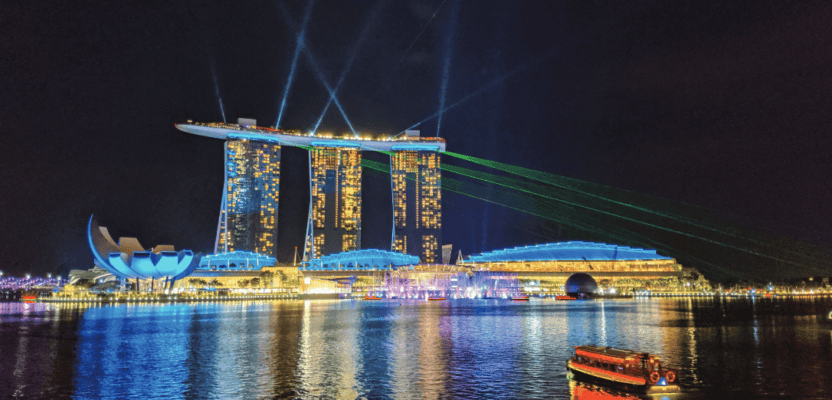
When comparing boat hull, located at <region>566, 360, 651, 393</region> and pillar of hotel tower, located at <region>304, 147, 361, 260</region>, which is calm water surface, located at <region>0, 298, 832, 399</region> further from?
pillar of hotel tower, located at <region>304, 147, 361, 260</region>

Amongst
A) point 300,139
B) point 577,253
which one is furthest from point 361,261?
point 577,253

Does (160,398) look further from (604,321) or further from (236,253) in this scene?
(236,253)

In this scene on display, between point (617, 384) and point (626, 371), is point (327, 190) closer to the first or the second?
point (617, 384)

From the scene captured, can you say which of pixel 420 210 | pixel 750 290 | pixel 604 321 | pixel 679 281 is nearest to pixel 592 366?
pixel 604 321

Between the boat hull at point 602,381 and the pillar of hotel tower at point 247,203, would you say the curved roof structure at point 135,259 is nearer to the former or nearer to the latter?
the pillar of hotel tower at point 247,203

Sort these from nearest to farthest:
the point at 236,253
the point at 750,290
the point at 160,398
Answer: the point at 160,398 → the point at 236,253 → the point at 750,290

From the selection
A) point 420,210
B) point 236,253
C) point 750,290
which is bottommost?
point 750,290

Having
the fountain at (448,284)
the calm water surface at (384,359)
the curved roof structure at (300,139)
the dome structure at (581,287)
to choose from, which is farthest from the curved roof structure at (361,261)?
the calm water surface at (384,359)
